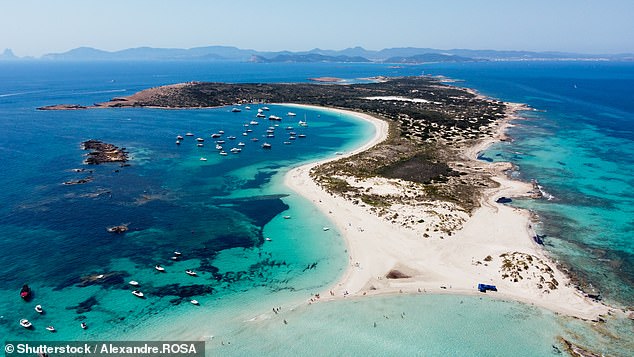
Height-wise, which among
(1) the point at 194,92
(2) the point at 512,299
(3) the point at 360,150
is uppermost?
(1) the point at 194,92

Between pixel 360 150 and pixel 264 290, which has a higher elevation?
pixel 360 150

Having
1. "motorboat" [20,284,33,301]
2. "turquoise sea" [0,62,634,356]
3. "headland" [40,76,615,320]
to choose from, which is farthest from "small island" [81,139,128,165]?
"motorboat" [20,284,33,301]

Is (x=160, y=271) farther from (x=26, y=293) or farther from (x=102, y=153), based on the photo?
(x=102, y=153)

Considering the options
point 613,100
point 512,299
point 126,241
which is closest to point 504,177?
point 512,299

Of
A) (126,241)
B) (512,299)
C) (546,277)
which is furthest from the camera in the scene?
(126,241)

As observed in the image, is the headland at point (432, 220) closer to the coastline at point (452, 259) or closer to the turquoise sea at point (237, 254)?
the coastline at point (452, 259)

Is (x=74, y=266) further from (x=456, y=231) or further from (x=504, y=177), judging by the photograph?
(x=504, y=177)
